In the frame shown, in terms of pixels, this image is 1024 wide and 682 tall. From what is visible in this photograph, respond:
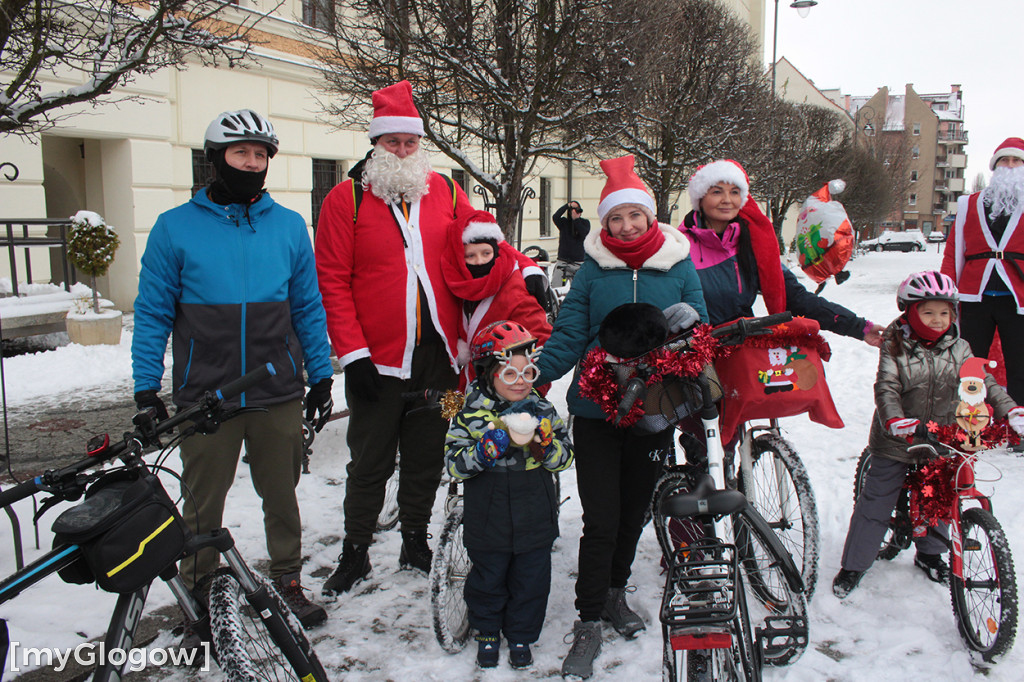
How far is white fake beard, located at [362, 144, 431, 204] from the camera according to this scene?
337 centimetres

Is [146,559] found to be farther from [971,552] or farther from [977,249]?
[977,249]

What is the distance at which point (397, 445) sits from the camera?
12.0ft

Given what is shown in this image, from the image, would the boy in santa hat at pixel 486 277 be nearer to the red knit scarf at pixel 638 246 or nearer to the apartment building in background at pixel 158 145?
the red knit scarf at pixel 638 246

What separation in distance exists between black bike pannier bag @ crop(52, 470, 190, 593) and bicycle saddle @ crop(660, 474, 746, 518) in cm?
155

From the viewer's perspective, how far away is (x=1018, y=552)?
3789mm

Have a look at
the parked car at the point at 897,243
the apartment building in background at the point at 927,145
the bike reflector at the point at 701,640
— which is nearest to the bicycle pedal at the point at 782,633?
the bike reflector at the point at 701,640

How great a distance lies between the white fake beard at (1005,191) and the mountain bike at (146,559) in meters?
4.87

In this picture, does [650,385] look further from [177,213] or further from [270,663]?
[177,213]

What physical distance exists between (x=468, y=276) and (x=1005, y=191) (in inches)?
149

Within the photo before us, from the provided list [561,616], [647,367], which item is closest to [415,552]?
[561,616]

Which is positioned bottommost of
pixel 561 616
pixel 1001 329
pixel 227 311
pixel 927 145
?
pixel 561 616

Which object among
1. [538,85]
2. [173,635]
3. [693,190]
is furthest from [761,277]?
[538,85]

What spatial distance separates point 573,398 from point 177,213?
170cm

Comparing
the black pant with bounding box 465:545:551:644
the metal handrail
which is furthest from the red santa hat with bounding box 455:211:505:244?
the metal handrail
